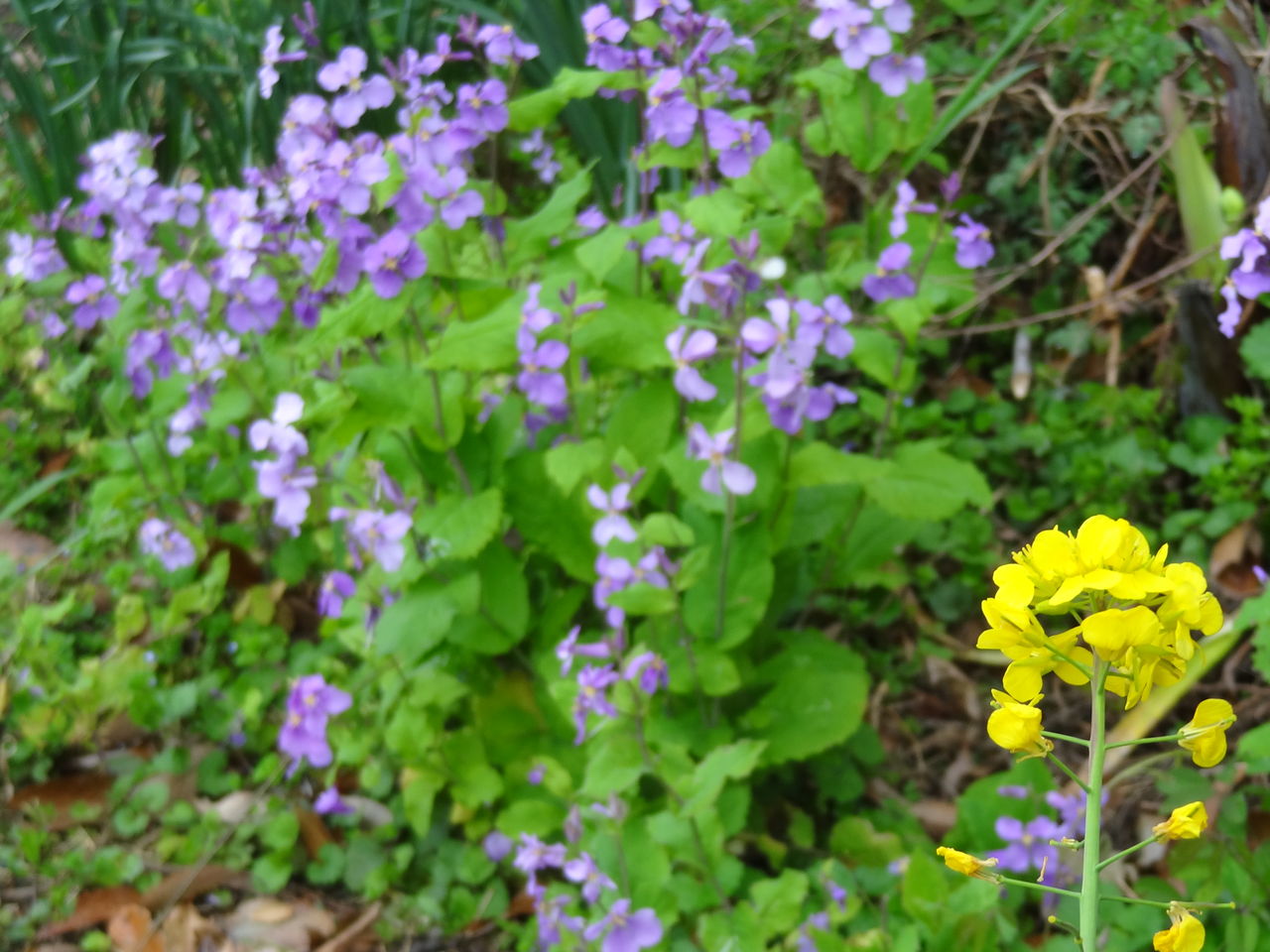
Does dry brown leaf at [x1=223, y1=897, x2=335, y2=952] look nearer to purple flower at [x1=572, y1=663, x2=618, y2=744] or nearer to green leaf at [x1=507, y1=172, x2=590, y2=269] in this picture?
purple flower at [x1=572, y1=663, x2=618, y2=744]

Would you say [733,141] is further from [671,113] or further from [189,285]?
[189,285]

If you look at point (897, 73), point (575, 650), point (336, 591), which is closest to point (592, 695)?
point (575, 650)

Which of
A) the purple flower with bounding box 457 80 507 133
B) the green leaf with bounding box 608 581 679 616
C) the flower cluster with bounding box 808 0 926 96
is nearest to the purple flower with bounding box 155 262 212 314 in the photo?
the purple flower with bounding box 457 80 507 133

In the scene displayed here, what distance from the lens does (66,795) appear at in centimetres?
219

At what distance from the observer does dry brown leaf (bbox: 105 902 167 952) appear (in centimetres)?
187

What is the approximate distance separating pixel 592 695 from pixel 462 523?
1.09 feet

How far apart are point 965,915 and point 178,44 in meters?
2.34

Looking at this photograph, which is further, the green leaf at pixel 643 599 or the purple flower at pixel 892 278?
the purple flower at pixel 892 278

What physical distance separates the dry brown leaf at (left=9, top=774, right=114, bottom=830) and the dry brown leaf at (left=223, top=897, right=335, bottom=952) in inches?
16.4

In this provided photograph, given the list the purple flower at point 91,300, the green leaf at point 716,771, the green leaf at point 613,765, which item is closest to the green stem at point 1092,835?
the green leaf at point 716,771

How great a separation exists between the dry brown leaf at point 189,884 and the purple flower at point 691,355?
125cm

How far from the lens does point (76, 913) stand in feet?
6.34

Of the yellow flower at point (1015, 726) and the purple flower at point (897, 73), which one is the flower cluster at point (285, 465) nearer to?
the purple flower at point (897, 73)

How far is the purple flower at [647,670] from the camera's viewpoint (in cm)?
149
